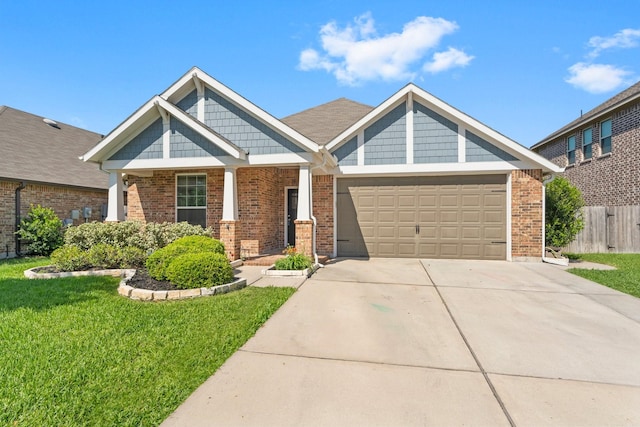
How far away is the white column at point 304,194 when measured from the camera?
323 inches

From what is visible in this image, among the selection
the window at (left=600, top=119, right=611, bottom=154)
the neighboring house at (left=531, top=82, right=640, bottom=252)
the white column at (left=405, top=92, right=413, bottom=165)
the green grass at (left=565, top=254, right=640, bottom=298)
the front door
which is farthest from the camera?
the window at (left=600, top=119, right=611, bottom=154)

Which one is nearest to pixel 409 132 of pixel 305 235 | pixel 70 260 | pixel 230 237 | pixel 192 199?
pixel 305 235

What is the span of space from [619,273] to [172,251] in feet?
34.7

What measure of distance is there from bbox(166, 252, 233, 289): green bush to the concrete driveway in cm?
155

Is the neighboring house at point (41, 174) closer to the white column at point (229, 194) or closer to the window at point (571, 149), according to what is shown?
the white column at point (229, 194)

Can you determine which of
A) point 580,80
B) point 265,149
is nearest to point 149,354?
point 265,149

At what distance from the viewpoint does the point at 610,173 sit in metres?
13.2

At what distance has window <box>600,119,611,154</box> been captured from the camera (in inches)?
532

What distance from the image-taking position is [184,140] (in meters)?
8.46

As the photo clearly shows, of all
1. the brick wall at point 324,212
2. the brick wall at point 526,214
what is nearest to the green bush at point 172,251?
the brick wall at point 324,212

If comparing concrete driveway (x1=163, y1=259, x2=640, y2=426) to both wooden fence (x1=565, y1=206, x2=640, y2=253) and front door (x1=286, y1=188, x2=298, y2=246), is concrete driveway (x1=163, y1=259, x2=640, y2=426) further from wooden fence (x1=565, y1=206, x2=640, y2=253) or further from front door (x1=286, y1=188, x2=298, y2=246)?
wooden fence (x1=565, y1=206, x2=640, y2=253)

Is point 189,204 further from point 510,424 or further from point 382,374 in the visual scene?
point 510,424

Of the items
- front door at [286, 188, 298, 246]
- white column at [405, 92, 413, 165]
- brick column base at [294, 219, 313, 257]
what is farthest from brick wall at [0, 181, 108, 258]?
white column at [405, 92, 413, 165]

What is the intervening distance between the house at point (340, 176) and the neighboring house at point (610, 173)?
192 inches
